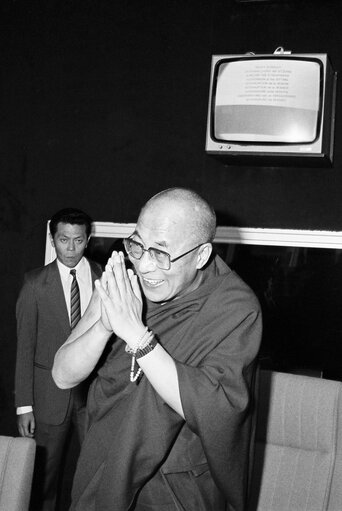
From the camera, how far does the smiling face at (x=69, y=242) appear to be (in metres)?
3.05

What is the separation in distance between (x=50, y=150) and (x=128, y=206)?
482 mm

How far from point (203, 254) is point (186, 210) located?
12 cm

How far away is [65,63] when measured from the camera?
11.6ft

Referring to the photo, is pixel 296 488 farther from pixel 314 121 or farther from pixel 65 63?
pixel 65 63

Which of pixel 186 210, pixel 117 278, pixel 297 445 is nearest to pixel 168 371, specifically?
pixel 117 278

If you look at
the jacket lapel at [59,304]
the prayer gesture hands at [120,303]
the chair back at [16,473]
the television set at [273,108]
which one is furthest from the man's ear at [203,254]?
the jacket lapel at [59,304]

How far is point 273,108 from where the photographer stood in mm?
2877

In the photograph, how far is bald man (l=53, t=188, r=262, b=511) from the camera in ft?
5.14

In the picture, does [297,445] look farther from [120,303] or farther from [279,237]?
[279,237]

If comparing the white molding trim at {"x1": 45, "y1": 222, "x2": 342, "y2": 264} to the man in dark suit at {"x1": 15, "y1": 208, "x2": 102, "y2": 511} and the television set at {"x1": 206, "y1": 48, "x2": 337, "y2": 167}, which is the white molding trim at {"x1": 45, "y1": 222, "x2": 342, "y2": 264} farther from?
the man in dark suit at {"x1": 15, "y1": 208, "x2": 102, "y2": 511}

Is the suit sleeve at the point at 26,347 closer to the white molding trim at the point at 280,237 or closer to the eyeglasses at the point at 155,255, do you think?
the white molding trim at the point at 280,237

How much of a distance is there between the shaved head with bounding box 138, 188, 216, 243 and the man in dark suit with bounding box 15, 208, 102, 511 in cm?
144

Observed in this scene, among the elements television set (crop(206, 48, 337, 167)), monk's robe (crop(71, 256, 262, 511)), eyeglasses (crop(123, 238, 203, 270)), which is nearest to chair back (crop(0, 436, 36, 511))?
monk's robe (crop(71, 256, 262, 511))

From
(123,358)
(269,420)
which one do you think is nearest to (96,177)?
(269,420)
